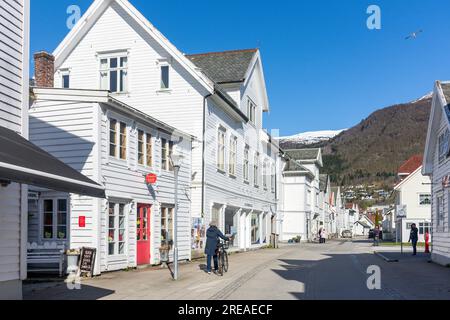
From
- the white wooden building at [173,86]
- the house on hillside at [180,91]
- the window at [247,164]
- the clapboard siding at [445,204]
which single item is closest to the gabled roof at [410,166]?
the window at [247,164]

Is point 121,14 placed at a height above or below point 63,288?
above

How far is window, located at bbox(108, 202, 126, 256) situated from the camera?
17.4 meters

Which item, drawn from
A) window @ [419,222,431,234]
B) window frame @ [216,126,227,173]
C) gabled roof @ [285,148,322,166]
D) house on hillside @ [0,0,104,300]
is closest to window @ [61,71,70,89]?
window frame @ [216,126,227,173]

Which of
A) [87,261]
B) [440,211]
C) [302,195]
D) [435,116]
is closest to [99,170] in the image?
[87,261]

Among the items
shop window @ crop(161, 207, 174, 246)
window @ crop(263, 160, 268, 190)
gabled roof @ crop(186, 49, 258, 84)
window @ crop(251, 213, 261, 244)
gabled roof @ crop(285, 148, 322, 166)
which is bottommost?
window @ crop(251, 213, 261, 244)

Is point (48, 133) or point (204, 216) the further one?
point (204, 216)

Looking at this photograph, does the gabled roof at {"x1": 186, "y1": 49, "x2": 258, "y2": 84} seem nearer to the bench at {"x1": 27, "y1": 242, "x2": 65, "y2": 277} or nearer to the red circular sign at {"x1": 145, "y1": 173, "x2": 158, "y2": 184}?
the red circular sign at {"x1": 145, "y1": 173, "x2": 158, "y2": 184}

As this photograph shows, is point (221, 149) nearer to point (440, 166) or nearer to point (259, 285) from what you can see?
point (440, 166)

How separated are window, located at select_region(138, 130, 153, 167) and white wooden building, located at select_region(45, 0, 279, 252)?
5.28m

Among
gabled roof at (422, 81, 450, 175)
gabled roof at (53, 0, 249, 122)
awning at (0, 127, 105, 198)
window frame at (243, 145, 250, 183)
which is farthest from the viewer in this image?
window frame at (243, 145, 250, 183)

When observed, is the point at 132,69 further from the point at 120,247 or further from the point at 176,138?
the point at 120,247

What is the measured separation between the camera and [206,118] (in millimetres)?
26375
